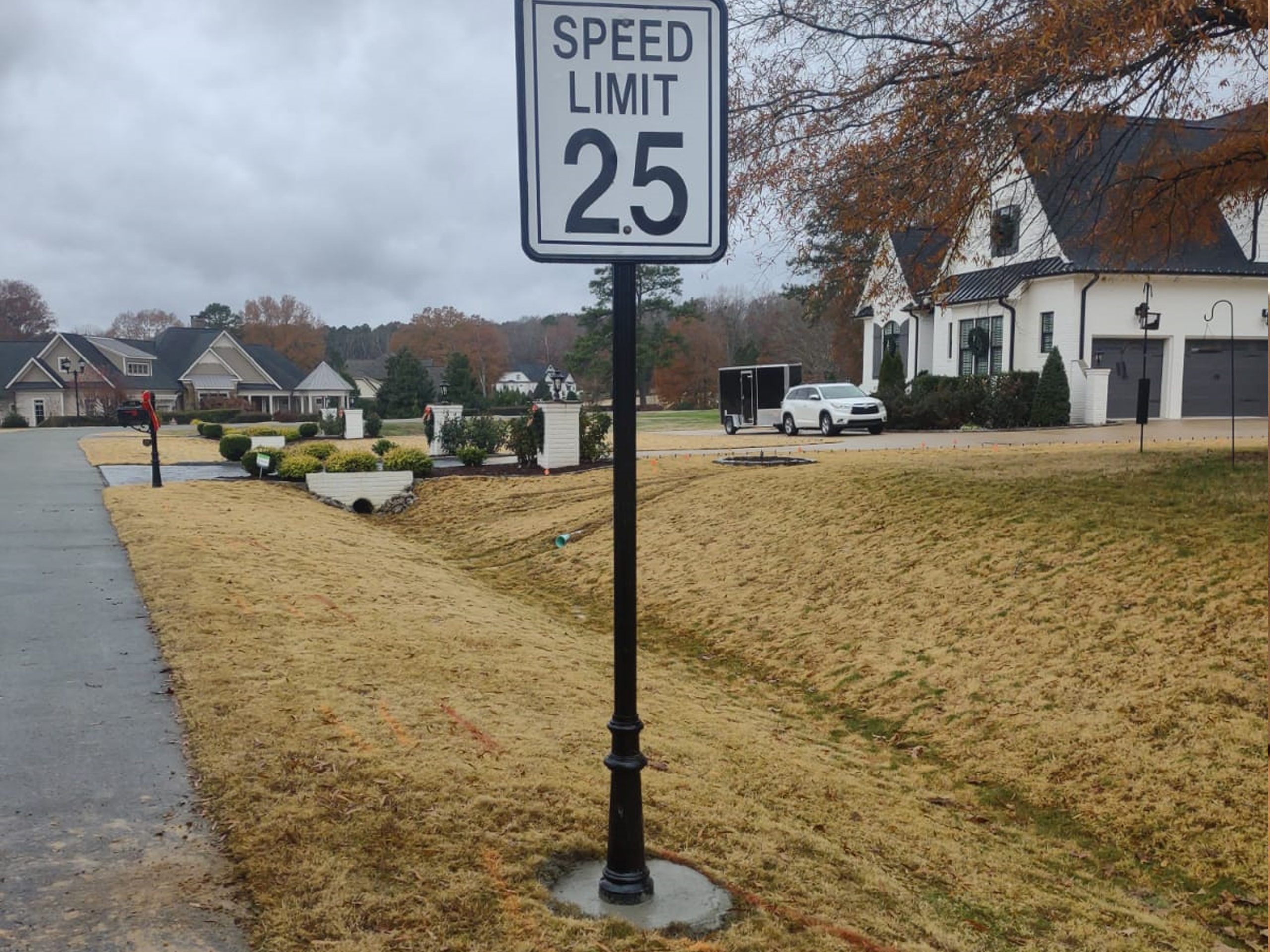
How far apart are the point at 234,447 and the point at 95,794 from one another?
2138 cm

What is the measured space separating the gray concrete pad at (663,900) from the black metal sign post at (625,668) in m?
0.06

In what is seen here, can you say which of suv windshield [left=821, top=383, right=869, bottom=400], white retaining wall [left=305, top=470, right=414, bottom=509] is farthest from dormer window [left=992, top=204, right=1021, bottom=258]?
suv windshield [left=821, top=383, right=869, bottom=400]

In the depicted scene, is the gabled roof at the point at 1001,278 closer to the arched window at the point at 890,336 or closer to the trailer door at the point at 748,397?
the arched window at the point at 890,336

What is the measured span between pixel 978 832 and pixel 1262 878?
4.37 ft

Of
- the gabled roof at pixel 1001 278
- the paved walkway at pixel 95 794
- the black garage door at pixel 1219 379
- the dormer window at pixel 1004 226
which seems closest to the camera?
the paved walkway at pixel 95 794

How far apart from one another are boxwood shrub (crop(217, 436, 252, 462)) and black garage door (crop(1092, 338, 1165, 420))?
2355 cm

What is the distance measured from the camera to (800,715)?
7.73 metres

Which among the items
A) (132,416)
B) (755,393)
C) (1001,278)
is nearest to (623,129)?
(132,416)

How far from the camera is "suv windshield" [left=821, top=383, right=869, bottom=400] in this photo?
2652 cm

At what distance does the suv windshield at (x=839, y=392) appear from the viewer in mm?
26516

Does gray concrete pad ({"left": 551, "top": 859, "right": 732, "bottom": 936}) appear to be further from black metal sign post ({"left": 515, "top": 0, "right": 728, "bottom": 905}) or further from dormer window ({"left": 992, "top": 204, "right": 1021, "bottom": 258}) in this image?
dormer window ({"left": 992, "top": 204, "right": 1021, "bottom": 258})

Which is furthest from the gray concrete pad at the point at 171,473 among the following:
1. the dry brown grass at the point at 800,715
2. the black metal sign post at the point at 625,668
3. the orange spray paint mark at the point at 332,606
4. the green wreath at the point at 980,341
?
the green wreath at the point at 980,341

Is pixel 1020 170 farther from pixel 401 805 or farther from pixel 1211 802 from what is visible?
pixel 401 805

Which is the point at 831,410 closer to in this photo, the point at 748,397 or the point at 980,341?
the point at 748,397
